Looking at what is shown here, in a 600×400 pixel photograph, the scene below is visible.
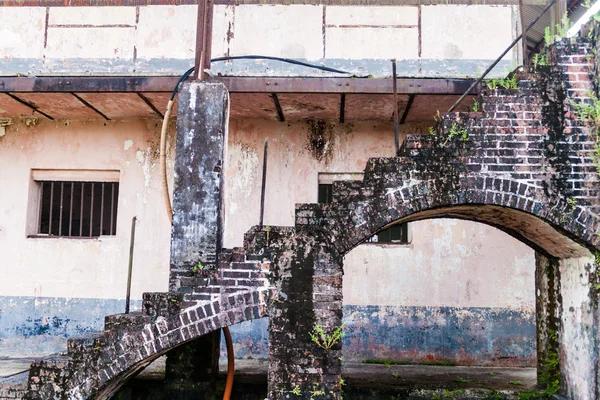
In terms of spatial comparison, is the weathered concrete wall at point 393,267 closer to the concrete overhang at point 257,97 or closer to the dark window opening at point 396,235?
the dark window opening at point 396,235

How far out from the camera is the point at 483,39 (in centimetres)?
943

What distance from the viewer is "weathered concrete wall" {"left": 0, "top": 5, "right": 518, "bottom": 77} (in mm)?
9406

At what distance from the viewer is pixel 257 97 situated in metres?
8.75

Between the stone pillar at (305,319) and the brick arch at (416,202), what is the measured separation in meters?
0.22

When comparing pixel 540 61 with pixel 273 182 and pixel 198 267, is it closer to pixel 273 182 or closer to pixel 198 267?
pixel 198 267

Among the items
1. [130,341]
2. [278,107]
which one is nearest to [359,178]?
[278,107]

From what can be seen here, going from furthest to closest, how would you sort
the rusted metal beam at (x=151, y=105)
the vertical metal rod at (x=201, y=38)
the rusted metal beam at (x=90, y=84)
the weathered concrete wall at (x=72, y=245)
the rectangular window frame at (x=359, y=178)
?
the rectangular window frame at (x=359, y=178) → the weathered concrete wall at (x=72, y=245) → the rusted metal beam at (x=151, y=105) → the rusted metal beam at (x=90, y=84) → the vertical metal rod at (x=201, y=38)

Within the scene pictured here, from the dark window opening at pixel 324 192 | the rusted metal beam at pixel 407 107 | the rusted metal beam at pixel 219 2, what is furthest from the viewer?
the dark window opening at pixel 324 192

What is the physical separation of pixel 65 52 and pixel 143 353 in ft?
19.9

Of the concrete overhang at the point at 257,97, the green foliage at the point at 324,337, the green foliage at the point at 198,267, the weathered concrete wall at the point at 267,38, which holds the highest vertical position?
the weathered concrete wall at the point at 267,38

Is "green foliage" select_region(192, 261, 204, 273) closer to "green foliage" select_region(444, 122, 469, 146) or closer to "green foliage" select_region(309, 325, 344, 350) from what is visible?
"green foliage" select_region(309, 325, 344, 350)

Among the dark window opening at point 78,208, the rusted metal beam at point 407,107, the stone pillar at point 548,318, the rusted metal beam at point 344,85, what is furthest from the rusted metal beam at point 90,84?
the stone pillar at point 548,318

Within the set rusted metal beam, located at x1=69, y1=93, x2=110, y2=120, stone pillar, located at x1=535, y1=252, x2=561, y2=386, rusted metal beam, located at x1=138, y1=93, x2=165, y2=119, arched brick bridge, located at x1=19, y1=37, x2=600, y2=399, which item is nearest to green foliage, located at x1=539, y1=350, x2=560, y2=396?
stone pillar, located at x1=535, y1=252, x2=561, y2=386

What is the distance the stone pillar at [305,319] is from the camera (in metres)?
5.66
